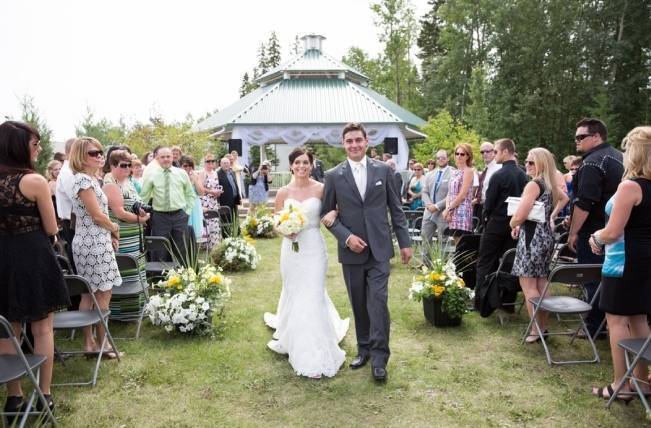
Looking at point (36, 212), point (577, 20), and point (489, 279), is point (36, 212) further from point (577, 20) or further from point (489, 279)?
point (577, 20)

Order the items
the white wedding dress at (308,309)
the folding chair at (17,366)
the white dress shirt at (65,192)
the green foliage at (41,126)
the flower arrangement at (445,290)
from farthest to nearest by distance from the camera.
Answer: the green foliage at (41,126) → the flower arrangement at (445,290) → the white dress shirt at (65,192) → the white wedding dress at (308,309) → the folding chair at (17,366)

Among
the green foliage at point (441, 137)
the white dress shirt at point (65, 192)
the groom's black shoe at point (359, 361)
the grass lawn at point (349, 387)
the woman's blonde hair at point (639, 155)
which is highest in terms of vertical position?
the green foliage at point (441, 137)

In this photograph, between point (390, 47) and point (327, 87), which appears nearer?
point (327, 87)

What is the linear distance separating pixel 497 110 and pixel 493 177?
28.4m

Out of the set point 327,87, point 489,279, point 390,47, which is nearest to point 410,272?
point 489,279

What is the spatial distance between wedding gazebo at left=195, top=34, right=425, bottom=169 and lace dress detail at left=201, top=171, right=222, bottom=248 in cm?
1407

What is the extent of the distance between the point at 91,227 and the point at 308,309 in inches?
90.2

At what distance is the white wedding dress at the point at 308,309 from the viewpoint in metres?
4.82

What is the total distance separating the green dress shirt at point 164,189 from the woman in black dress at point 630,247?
18.8 ft

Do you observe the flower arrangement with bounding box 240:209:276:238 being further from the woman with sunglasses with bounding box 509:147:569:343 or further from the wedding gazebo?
the wedding gazebo

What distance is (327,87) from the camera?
29031 millimetres

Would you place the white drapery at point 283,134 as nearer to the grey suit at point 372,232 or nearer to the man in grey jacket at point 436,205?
the man in grey jacket at point 436,205

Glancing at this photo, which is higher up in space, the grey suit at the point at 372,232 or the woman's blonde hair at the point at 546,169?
the woman's blonde hair at the point at 546,169

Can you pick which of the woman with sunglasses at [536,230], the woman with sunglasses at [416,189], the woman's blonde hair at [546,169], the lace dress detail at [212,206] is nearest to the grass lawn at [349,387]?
the woman with sunglasses at [536,230]
